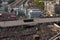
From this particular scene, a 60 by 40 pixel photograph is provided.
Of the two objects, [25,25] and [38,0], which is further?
[38,0]

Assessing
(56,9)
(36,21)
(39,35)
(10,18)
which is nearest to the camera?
(39,35)

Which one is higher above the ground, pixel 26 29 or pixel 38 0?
pixel 38 0

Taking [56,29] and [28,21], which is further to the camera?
[28,21]

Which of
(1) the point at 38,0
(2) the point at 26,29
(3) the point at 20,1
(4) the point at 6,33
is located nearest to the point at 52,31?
(2) the point at 26,29

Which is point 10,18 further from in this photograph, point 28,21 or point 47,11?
point 47,11

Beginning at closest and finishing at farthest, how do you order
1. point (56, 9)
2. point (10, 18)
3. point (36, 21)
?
point (36, 21), point (10, 18), point (56, 9)

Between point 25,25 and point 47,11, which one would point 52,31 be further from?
point 47,11

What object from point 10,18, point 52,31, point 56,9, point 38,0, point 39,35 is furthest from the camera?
point 38,0

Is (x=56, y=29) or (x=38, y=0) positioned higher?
(x=38, y=0)

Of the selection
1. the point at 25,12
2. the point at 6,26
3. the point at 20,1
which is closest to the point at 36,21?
the point at 6,26
